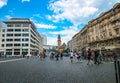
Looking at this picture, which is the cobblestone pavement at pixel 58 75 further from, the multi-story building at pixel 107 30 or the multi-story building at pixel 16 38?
the multi-story building at pixel 16 38

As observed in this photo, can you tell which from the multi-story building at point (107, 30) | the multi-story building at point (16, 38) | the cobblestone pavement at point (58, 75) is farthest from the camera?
the multi-story building at point (16, 38)

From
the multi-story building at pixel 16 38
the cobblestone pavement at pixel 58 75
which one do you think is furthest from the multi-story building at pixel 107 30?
the cobblestone pavement at pixel 58 75

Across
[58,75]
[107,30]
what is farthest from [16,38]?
[58,75]

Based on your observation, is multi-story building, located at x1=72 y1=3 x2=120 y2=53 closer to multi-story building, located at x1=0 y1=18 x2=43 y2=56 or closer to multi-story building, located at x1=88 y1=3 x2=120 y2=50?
multi-story building, located at x1=88 y1=3 x2=120 y2=50

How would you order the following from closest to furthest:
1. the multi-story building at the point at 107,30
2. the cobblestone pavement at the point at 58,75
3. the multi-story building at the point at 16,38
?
the cobblestone pavement at the point at 58,75 < the multi-story building at the point at 107,30 < the multi-story building at the point at 16,38

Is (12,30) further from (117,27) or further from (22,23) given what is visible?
(117,27)

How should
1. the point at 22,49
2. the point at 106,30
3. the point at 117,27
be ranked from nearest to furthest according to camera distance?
the point at 117,27
the point at 106,30
the point at 22,49

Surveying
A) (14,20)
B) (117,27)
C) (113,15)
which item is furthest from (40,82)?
(14,20)

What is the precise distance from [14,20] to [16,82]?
312 feet

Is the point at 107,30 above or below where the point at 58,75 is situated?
above

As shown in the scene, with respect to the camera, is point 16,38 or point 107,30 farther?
point 16,38

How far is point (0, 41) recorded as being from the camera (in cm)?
9712

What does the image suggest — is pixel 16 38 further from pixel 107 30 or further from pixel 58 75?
pixel 58 75

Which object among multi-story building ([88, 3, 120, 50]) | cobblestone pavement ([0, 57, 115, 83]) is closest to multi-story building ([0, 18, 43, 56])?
multi-story building ([88, 3, 120, 50])
